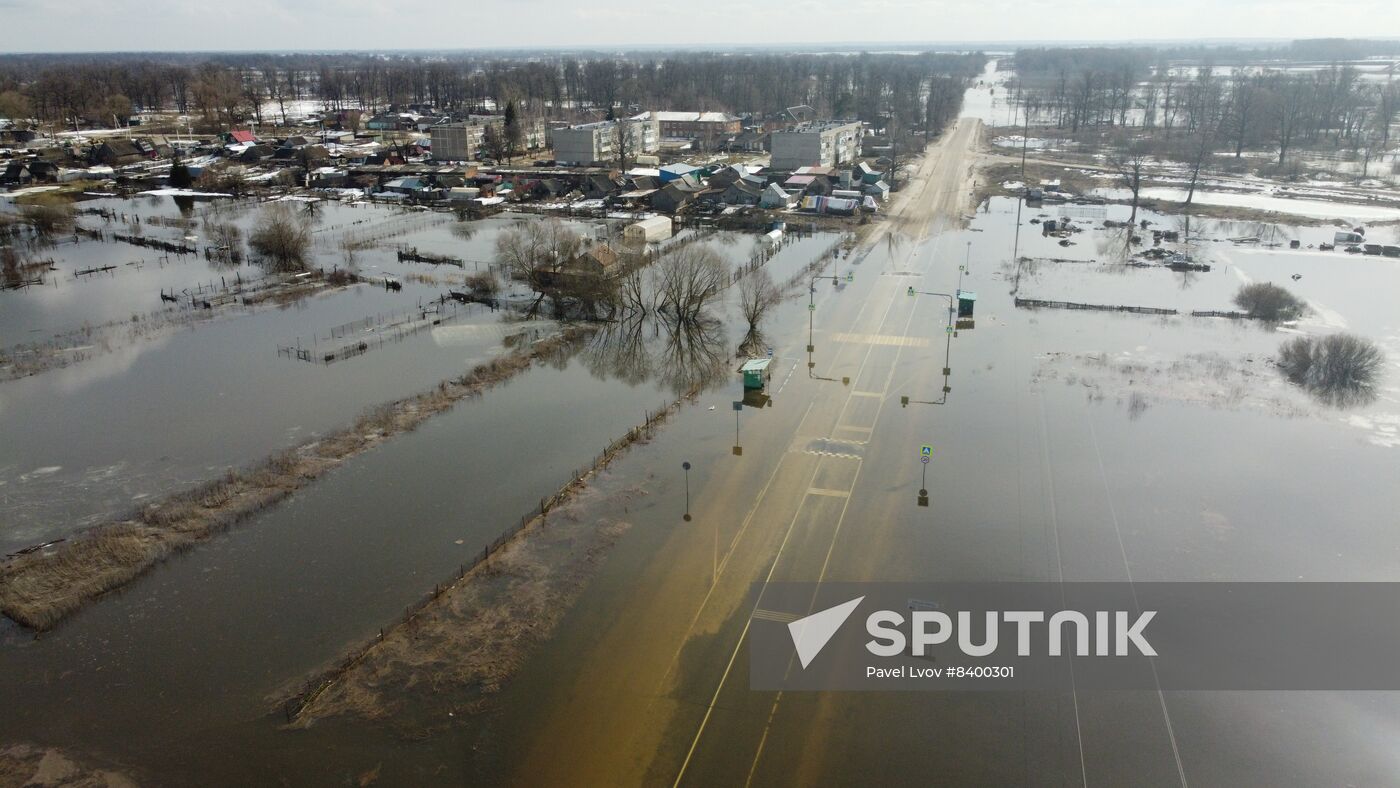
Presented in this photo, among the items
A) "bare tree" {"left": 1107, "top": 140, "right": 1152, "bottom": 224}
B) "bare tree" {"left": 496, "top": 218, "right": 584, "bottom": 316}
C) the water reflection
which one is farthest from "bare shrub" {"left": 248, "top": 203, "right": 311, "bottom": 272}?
"bare tree" {"left": 1107, "top": 140, "right": 1152, "bottom": 224}

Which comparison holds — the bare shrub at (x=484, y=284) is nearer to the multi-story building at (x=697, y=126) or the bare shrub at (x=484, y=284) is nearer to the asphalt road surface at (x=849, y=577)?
the asphalt road surface at (x=849, y=577)

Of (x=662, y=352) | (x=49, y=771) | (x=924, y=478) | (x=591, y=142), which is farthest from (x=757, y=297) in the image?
(x=591, y=142)

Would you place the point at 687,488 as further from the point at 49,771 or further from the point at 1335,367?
the point at 1335,367

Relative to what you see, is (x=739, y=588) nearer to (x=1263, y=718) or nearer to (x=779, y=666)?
(x=779, y=666)

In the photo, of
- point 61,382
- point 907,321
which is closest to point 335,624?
point 61,382

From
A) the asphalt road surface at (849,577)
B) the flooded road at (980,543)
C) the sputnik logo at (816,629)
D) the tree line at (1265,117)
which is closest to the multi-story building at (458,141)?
the flooded road at (980,543)

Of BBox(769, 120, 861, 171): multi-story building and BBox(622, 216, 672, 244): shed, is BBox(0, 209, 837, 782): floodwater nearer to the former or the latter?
BBox(622, 216, 672, 244): shed
